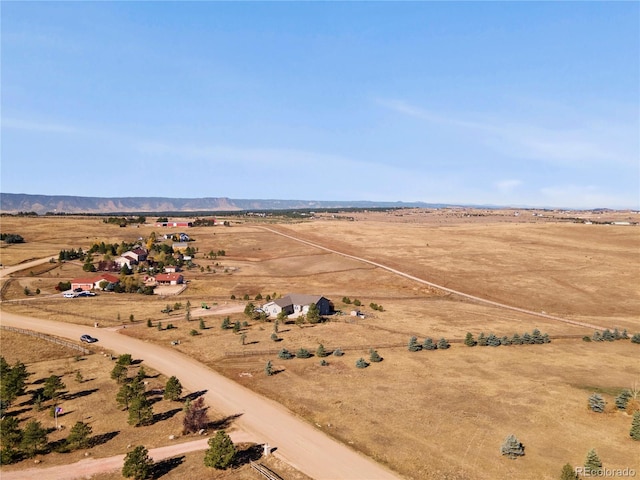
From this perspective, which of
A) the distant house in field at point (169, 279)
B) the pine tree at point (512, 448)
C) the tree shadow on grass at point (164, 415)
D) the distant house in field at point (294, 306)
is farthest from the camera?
the distant house in field at point (169, 279)

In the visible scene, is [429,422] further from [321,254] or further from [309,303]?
[321,254]

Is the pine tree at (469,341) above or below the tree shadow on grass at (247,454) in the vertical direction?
above

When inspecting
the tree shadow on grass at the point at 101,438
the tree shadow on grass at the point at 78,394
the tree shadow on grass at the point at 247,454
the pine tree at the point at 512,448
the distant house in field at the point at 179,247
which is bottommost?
the tree shadow on grass at the point at 78,394

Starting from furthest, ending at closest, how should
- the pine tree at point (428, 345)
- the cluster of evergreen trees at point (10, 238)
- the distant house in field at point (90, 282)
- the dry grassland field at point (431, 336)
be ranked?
the cluster of evergreen trees at point (10, 238), the distant house in field at point (90, 282), the pine tree at point (428, 345), the dry grassland field at point (431, 336)

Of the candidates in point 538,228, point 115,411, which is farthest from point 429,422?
point 538,228

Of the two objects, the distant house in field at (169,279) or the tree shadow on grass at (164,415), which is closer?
the tree shadow on grass at (164,415)

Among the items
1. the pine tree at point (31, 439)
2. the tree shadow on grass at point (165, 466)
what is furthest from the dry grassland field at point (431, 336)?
the pine tree at point (31, 439)

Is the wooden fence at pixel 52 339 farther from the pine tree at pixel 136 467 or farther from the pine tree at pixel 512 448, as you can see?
the pine tree at pixel 512 448
